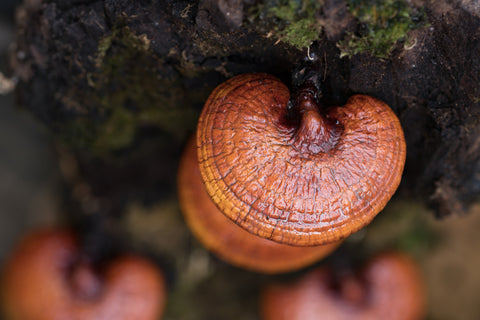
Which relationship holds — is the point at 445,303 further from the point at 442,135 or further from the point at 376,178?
the point at 376,178

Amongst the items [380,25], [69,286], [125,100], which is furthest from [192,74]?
[69,286]

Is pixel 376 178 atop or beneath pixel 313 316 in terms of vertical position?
atop

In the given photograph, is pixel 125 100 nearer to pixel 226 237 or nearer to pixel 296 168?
pixel 226 237

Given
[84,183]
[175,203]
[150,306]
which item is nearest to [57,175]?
[84,183]

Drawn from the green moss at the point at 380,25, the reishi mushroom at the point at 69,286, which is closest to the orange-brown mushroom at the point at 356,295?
the reishi mushroom at the point at 69,286

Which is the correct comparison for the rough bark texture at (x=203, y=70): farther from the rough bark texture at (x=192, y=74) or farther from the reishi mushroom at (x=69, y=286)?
the reishi mushroom at (x=69, y=286)

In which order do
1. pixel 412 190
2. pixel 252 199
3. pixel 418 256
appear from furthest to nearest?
1. pixel 418 256
2. pixel 412 190
3. pixel 252 199

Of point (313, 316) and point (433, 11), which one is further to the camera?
point (313, 316)
